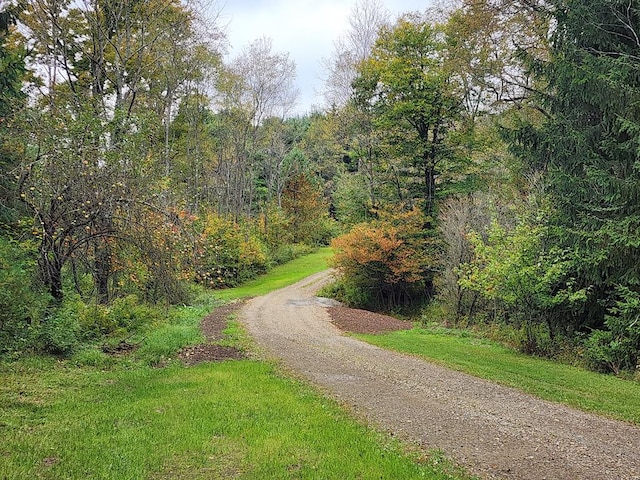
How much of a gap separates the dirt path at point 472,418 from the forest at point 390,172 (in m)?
3.32

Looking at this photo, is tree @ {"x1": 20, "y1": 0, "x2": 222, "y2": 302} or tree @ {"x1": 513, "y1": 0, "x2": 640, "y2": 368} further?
tree @ {"x1": 513, "y1": 0, "x2": 640, "y2": 368}

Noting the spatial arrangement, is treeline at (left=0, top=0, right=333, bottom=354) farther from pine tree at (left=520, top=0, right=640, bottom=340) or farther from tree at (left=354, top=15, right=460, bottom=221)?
pine tree at (left=520, top=0, right=640, bottom=340)

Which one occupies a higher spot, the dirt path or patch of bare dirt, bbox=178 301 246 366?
patch of bare dirt, bbox=178 301 246 366

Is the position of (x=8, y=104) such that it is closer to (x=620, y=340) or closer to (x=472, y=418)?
(x=472, y=418)

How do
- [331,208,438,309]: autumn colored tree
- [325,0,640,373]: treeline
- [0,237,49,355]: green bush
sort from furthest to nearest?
1. [331,208,438,309]: autumn colored tree
2. [325,0,640,373]: treeline
3. [0,237,49,355]: green bush

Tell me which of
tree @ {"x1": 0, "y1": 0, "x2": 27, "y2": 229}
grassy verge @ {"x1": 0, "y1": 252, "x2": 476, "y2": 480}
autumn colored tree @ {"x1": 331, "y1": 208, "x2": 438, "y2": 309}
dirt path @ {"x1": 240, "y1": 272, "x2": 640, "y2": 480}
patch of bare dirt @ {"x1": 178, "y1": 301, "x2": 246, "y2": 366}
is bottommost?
dirt path @ {"x1": 240, "y1": 272, "x2": 640, "y2": 480}

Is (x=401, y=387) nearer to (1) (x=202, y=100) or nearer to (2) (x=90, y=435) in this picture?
(2) (x=90, y=435)

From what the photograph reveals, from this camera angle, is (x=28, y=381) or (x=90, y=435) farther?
(x=28, y=381)

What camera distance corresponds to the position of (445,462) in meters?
5.09

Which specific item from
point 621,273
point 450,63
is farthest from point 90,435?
point 450,63

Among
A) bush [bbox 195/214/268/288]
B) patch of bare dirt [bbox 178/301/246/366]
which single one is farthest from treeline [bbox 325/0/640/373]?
bush [bbox 195/214/268/288]

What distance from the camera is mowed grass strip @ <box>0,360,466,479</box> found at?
4602mm

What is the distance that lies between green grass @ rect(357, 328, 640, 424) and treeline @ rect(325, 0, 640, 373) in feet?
3.86

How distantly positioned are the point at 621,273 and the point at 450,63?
8968 millimetres
